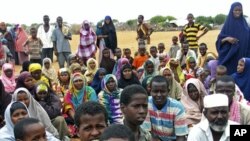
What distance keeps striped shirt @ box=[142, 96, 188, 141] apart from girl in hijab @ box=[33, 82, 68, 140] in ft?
6.49

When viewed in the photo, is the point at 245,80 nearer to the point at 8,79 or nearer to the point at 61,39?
the point at 8,79

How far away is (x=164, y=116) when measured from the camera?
4.57m

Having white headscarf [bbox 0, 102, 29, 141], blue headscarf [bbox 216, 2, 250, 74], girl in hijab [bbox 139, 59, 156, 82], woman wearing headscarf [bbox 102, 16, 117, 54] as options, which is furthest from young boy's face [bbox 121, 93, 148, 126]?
woman wearing headscarf [bbox 102, 16, 117, 54]

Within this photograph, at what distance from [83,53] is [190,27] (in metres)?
2.88

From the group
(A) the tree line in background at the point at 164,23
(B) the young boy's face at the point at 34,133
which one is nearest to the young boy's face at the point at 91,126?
(B) the young boy's face at the point at 34,133

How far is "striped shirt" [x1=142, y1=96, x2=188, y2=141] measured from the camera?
15.0ft

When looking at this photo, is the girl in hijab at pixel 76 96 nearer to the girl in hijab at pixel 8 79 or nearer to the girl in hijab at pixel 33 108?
the girl in hijab at pixel 33 108

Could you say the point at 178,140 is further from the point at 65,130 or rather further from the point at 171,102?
the point at 65,130

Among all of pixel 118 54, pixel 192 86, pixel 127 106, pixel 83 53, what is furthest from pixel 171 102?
pixel 83 53

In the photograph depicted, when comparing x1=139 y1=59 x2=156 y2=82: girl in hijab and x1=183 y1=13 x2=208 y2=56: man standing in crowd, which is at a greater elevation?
x1=183 y1=13 x2=208 y2=56: man standing in crowd

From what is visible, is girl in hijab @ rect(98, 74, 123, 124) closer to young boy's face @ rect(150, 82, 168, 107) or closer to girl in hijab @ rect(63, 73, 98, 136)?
girl in hijab @ rect(63, 73, 98, 136)

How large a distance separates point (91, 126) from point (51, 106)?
138 inches

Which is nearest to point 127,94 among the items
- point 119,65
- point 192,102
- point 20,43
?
point 192,102

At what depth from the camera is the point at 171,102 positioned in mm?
4609
